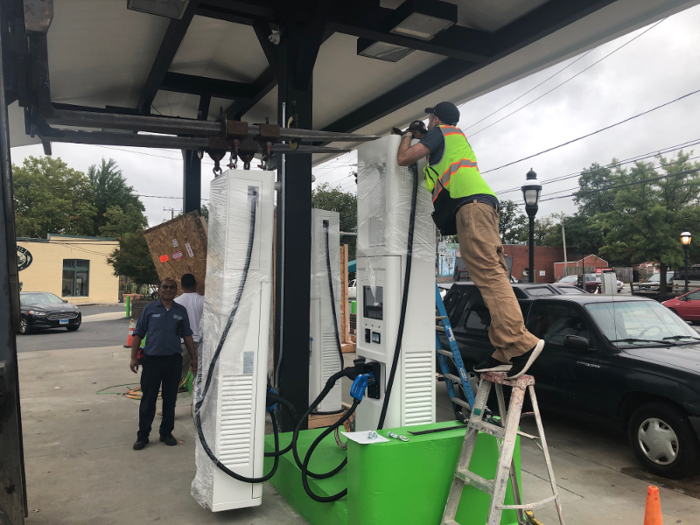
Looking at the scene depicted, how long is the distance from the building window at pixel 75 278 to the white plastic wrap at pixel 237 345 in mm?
37395

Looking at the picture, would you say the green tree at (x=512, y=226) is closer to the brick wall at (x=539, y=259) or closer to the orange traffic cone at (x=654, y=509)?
the brick wall at (x=539, y=259)

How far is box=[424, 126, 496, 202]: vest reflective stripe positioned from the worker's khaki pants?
0.13 meters

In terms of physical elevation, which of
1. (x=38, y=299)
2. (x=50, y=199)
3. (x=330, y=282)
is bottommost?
(x=38, y=299)

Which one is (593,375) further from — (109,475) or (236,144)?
(109,475)

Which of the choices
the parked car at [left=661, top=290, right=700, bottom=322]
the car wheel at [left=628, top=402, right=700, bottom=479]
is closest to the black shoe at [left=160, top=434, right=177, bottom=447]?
the car wheel at [left=628, top=402, right=700, bottom=479]

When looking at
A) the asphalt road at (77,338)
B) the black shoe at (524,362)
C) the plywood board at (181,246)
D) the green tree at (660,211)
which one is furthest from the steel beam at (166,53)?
the green tree at (660,211)

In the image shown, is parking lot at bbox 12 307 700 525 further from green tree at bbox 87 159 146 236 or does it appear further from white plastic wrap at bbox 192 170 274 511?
green tree at bbox 87 159 146 236

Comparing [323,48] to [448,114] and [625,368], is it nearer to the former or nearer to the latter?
[448,114]

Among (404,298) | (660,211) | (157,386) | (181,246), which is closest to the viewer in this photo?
(404,298)

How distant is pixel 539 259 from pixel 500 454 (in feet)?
194

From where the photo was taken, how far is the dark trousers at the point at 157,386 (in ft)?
18.6

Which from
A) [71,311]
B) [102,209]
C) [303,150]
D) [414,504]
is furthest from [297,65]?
[102,209]

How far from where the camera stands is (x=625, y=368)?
17.6 ft

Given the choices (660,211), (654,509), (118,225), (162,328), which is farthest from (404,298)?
(118,225)
